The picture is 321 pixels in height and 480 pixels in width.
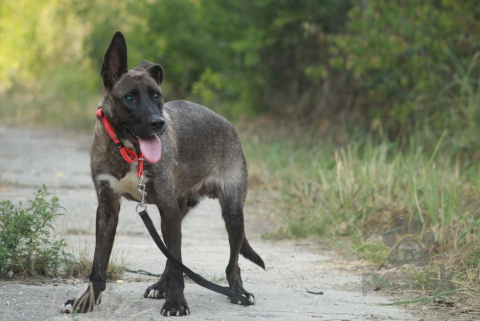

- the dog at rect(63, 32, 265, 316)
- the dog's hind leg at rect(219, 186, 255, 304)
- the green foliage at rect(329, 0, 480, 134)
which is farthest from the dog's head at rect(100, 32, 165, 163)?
the green foliage at rect(329, 0, 480, 134)

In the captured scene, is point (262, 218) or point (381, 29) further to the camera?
point (381, 29)

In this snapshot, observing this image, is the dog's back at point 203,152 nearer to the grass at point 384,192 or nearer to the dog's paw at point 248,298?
the dog's paw at point 248,298

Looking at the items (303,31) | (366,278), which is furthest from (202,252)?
(303,31)

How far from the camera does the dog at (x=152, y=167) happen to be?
4.33m

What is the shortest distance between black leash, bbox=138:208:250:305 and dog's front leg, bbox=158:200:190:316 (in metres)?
0.08

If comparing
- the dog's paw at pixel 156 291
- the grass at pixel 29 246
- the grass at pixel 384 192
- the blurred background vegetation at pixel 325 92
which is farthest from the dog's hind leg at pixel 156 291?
the blurred background vegetation at pixel 325 92

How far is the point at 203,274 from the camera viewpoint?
5.43 meters

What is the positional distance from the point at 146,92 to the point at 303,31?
342 inches

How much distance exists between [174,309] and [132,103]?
1242mm

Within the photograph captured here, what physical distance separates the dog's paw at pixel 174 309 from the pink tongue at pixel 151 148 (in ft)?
2.78

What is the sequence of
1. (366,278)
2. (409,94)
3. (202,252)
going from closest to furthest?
(366,278) → (202,252) → (409,94)

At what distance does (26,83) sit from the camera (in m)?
17.8

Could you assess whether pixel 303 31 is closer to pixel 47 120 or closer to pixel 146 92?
pixel 47 120

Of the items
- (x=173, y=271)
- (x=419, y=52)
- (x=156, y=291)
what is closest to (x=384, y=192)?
(x=156, y=291)
